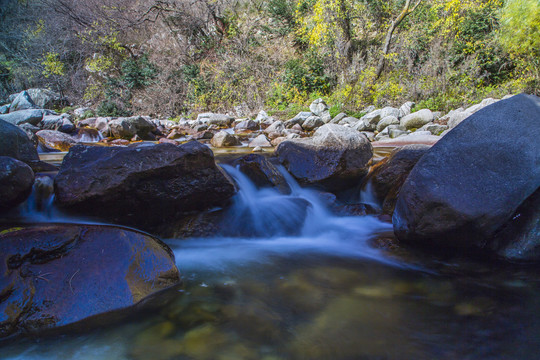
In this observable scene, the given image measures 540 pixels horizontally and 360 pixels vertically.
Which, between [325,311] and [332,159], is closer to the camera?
[325,311]

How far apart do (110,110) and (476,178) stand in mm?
19468

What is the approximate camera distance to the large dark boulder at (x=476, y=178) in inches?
98.1

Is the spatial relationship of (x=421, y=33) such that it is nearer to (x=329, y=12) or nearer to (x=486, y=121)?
(x=329, y=12)

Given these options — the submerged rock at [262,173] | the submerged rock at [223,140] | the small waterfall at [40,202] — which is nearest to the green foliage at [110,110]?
the submerged rock at [223,140]

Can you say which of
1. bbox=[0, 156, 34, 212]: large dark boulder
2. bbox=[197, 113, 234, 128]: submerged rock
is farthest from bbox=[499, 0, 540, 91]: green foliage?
bbox=[0, 156, 34, 212]: large dark boulder

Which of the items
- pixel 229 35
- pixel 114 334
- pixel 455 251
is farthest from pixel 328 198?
pixel 229 35

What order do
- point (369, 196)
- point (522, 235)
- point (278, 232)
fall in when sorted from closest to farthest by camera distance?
1. point (522, 235)
2. point (278, 232)
3. point (369, 196)

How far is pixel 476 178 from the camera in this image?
259 cm

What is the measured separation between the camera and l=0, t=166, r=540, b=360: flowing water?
1716 millimetres

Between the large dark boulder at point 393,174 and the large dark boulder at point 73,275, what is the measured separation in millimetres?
2900

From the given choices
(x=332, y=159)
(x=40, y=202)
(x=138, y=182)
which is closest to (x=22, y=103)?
(x=40, y=202)

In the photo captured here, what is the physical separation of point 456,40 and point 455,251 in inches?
525

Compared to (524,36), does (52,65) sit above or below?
above

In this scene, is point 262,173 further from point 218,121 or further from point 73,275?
point 218,121
